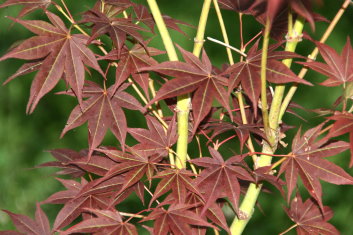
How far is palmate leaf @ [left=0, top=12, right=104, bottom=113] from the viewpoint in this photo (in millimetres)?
836

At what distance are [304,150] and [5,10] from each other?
73.6 inches

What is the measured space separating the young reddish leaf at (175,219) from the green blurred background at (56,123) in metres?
1.48

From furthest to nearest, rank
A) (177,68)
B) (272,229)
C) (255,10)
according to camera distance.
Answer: (272,229)
(255,10)
(177,68)

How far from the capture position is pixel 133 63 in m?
0.89

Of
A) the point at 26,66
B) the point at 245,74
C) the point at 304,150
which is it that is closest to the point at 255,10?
the point at 245,74

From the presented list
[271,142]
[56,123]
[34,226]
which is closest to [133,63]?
[271,142]

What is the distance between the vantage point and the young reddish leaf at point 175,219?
0.85m

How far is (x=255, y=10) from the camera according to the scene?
936 mm

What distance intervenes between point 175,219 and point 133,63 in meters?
0.27

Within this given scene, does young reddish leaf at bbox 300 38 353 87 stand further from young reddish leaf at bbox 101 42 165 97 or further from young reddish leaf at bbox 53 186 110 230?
young reddish leaf at bbox 53 186 110 230

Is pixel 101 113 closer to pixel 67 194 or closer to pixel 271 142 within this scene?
pixel 67 194

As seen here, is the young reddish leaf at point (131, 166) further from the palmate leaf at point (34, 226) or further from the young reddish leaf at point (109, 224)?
the palmate leaf at point (34, 226)

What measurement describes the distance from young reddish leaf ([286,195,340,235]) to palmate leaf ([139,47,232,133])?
343 millimetres

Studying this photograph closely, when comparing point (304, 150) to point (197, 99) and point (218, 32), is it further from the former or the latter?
point (218, 32)
